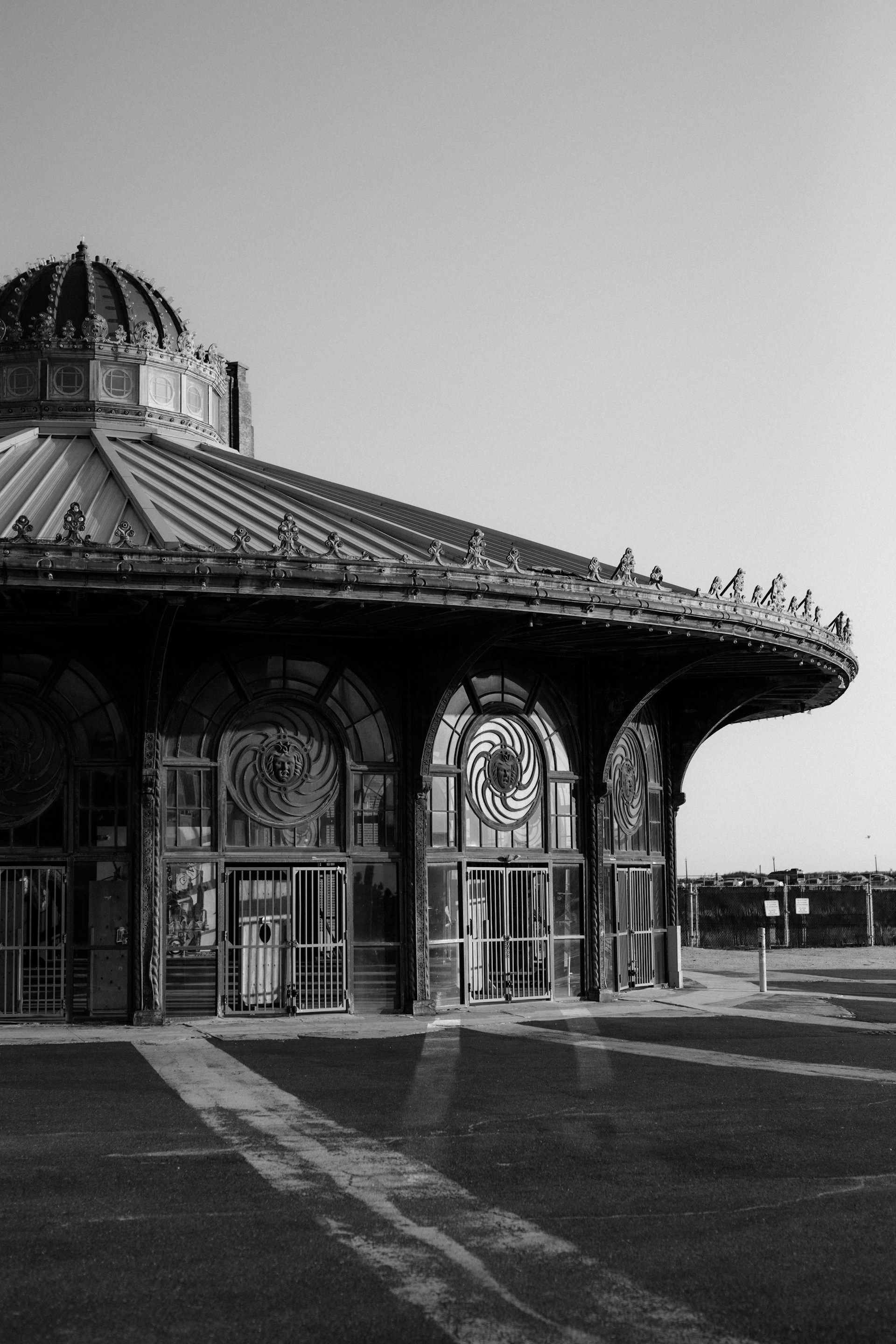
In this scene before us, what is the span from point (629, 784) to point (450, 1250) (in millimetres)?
20499

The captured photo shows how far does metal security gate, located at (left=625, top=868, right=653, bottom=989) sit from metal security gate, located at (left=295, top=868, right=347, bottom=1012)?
6.33 m

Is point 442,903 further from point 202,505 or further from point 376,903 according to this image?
point 202,505

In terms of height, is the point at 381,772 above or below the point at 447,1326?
above

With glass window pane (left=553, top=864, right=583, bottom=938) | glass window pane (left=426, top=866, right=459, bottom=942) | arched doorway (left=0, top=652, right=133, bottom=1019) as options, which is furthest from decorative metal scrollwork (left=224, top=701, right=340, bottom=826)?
glass window pane (left=553, top=864, right=583, bottom=938)

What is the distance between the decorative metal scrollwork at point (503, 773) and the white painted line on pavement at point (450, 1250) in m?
12.8

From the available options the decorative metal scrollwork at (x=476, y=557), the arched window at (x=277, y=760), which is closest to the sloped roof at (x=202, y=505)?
the decorative metal scrollwork at (x=476, y=557)

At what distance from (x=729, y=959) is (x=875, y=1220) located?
118 ft

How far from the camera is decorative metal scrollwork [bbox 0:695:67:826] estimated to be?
78.0 ft

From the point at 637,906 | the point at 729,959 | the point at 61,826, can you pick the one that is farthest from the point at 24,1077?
the point at 729,959

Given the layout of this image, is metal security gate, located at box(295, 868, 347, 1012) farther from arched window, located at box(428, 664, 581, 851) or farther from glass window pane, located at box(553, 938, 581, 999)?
glass window pane, located at box(553, 938, 581, 999)

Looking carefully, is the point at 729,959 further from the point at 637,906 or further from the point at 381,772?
the point at 381,772

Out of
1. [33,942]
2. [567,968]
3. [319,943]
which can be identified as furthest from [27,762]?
[567,968]

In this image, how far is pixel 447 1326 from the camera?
24.6 ft

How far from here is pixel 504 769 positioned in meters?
26.4
